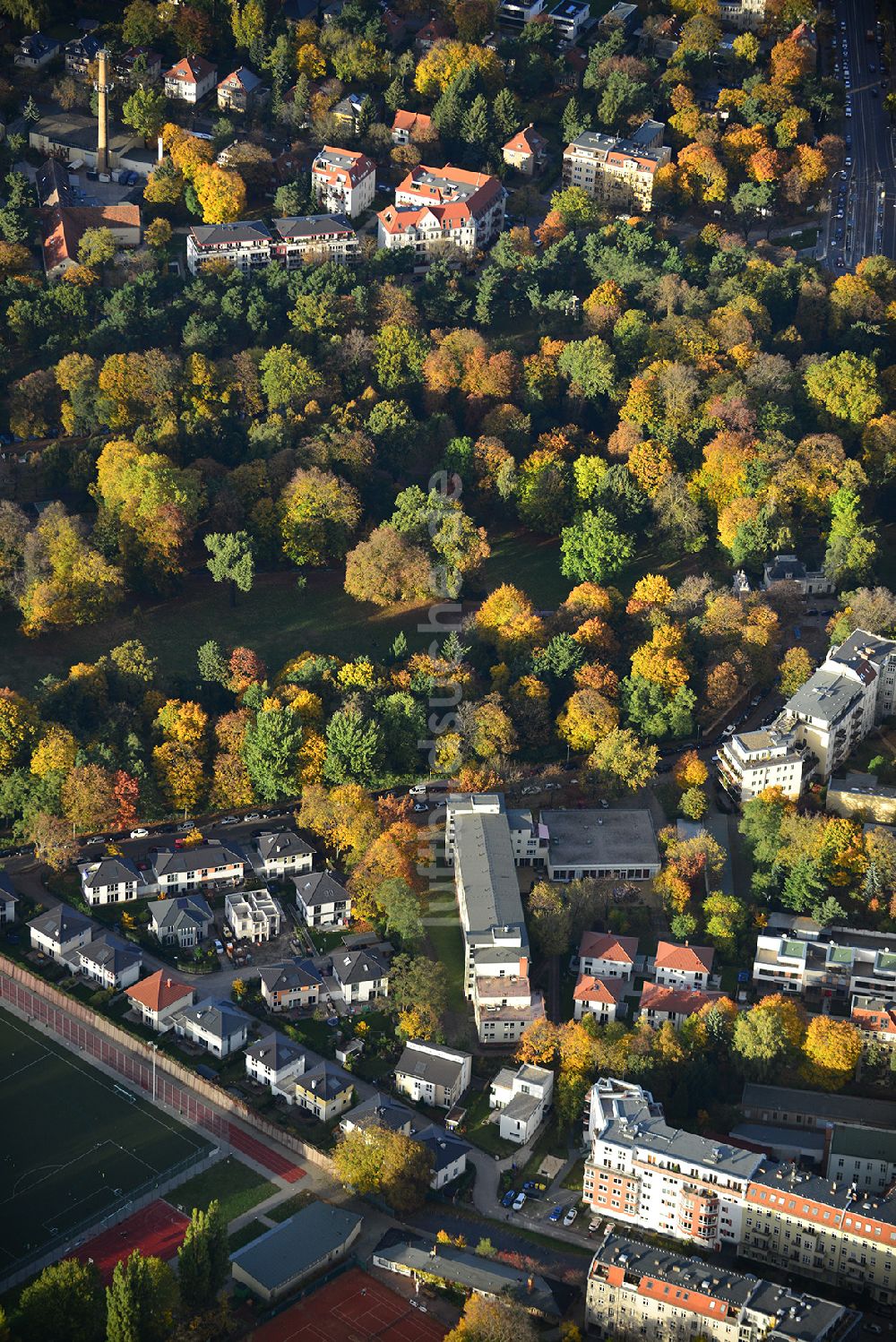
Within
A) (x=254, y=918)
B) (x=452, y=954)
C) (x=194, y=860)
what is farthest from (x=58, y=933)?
(x=452, y=954)

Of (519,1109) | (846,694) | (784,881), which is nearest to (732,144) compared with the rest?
(846,694)

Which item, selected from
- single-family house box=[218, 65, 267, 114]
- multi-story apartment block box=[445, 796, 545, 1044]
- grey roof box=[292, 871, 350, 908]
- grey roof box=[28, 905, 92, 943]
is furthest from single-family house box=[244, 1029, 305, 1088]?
single-family house box=[218, 65, 267, 114]

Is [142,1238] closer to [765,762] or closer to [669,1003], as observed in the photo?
[669,1003]

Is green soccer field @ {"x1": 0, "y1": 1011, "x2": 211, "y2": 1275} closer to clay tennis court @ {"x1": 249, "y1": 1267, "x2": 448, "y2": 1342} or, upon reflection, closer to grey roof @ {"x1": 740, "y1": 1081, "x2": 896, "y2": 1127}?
clay tennis court @ {"x1": 249, "y1": 1267, "x2": 448, "y2": 1342}

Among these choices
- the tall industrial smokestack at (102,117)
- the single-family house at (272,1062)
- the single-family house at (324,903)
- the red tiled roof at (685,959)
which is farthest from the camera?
the tall industrial smokestack at (102,117)

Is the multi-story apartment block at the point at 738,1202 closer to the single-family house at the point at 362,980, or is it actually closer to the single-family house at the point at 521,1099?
the single-family house at the point at 521,1099

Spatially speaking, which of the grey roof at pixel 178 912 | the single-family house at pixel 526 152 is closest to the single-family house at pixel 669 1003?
the grey roof at pixel 178 912

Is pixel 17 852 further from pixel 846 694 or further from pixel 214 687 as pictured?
pixel 846 694
